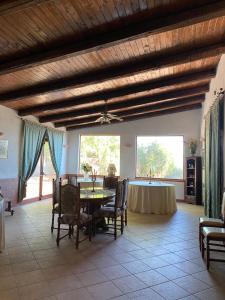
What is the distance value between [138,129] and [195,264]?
5973mm

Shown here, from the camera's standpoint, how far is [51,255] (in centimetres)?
325

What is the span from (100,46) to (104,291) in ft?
9.44

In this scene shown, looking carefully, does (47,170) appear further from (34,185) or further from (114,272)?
(114,272)

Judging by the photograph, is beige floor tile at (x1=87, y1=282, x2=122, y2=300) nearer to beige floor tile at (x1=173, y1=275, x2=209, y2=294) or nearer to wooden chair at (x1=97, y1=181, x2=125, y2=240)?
beige floor tile at (x1=173, y1=275, x2=209, y2=294)

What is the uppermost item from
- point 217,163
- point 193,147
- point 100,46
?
point 100,46

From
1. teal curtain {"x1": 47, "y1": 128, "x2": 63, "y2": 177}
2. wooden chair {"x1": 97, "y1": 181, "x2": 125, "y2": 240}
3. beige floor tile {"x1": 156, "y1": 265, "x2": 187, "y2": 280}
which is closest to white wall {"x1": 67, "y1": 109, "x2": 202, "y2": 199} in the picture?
teal curtain {"x1": 47, "y1": 128, "x2": 63, "y2": 177}

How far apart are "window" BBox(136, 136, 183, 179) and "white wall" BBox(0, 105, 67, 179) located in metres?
4.17

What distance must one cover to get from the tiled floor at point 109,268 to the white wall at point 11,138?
194 centimetres

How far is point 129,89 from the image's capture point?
18.2ft

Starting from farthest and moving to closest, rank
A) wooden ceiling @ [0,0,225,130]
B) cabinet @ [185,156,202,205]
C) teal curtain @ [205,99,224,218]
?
cabinet @ [185,156,202,205], teal curtain @ [205,99,224,218], wooden ceiling @ [0,0,225,130]

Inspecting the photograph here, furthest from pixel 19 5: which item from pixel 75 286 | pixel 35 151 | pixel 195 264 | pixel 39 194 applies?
pixel 39 194

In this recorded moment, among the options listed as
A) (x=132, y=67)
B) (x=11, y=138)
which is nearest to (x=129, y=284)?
(x=132, y=67)

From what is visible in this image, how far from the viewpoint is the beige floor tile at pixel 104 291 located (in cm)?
229

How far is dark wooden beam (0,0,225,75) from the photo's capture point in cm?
279
